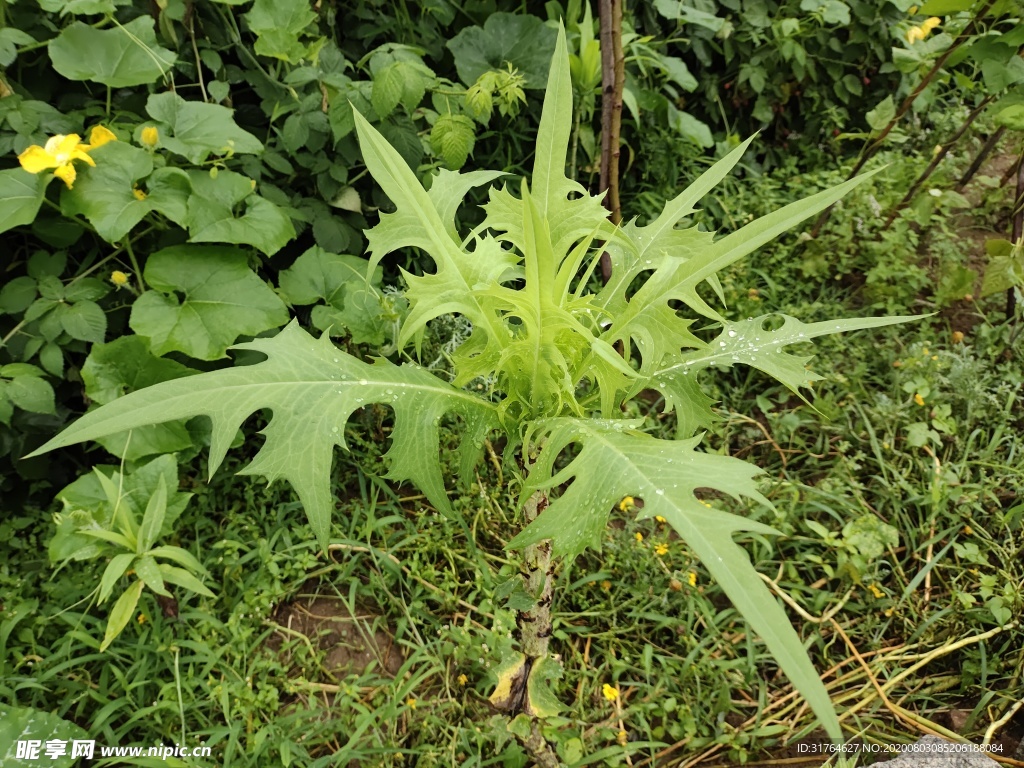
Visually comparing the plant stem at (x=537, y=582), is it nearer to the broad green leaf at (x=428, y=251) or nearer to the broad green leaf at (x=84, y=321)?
the broad green leaf at (x=428, y=251)

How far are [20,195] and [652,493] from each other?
6.04 ft

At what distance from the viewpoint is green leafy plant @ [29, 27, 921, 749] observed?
849mm

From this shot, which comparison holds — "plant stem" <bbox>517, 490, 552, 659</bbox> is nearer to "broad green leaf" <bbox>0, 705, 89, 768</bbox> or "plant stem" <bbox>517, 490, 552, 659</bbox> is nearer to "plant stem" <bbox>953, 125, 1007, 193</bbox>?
"broad green leaf" <bbox>0, 705, 89, 768</bbox>

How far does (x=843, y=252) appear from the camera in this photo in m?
2.52

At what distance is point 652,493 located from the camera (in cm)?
81

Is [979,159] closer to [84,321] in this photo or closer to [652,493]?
[652,493]

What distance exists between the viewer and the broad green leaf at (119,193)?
1732mm

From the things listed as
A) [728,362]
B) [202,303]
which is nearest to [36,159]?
[202,303]

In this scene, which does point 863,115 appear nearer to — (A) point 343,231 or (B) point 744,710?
(A) point 343,231

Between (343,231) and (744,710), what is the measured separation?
1.83 meters

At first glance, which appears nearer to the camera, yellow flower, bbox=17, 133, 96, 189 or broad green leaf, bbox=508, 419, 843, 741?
broad green leaf, bbox=508, 419, 843, 741

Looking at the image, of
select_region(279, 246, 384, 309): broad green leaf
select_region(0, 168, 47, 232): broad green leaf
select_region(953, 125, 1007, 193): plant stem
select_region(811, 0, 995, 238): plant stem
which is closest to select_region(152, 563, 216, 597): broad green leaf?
select_region(279, 246, 384, 309): broad green leaf

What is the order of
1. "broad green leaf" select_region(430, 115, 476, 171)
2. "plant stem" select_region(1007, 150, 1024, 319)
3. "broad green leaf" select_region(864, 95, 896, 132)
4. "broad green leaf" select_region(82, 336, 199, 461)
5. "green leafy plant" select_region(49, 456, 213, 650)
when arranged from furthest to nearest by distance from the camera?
"broad green leaf" select_region(864, 95, 896, 132)
"plant stem" select_region(1007, 150, 1024, 319)
"broad green leaf" select_region(430, 115, 476, 171)
"broad green leaf" select_region(82, 336, 199, 461)
"green leafy plant" select_region(49, 456, 213, 650)

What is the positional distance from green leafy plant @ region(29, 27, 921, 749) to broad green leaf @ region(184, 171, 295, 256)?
34.4 inches
